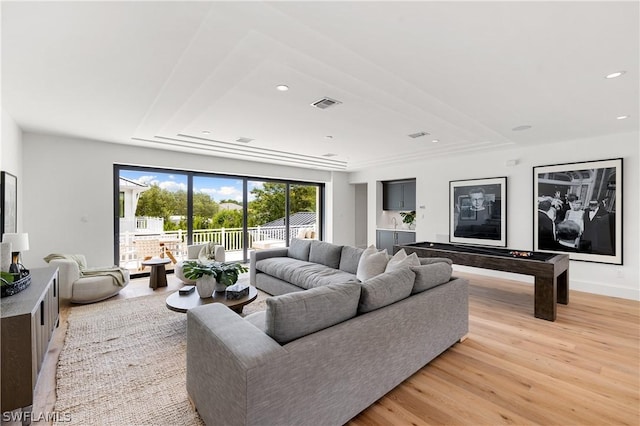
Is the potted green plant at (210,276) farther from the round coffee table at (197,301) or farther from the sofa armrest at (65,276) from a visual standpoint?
the sofa armrest at (65,276)

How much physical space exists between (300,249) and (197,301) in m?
2.08

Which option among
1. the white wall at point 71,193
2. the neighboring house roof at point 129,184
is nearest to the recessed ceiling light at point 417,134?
the white wall at point 71,193

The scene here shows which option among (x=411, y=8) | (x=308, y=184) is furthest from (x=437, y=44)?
(x=308, y=184)

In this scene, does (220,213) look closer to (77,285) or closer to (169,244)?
(169,244)

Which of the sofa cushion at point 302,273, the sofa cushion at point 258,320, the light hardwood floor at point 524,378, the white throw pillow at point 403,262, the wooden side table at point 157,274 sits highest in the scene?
the white throw pillow at point 403,262

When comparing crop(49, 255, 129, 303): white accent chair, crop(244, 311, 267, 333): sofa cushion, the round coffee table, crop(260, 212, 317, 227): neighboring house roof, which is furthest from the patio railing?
crop(244, 311, 267, 333): sofa cushion

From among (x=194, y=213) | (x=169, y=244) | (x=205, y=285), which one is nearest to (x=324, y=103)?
(x=205, y=285)

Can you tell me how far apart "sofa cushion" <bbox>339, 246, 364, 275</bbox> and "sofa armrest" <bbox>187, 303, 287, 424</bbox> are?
2.28m

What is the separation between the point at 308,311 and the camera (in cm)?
158

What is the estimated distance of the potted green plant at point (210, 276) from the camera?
117 inches

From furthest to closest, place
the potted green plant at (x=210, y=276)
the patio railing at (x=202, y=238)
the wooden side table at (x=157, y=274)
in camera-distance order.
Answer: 1. the patio railing at (x=202, y=238)
2. the wooden side table at (x=157, y=274)
3. the potted green plant at (x=210, y=276)

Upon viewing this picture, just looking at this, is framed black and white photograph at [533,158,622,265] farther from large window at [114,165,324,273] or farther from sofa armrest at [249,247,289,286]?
large window at [114,165,324,273]

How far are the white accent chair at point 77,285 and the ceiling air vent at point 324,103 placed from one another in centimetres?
370

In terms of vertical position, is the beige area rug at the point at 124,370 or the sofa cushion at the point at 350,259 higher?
the sofa cushion at the point at 350,259
